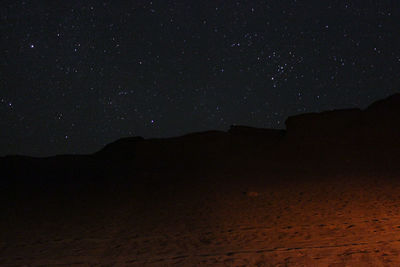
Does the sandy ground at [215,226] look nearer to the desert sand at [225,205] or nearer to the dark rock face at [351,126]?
the desert sand at [225,205]

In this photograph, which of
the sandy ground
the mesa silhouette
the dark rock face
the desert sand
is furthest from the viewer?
the dark rock face

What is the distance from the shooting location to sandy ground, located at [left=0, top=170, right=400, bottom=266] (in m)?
6.65

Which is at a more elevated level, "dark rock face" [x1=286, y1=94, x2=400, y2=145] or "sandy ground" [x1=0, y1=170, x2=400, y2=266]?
"dark rock face" [x1=286, y1=94, x2=400, y2=145]

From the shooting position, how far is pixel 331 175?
746 inches

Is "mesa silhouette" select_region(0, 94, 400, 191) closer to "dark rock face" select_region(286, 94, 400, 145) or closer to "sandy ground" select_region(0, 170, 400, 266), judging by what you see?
"dark rock face" select_region(286, 94, 400, 145)

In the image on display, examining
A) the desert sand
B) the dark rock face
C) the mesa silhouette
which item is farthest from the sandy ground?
the dark rock face

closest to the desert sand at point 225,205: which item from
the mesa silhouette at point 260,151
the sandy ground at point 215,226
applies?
the sandy ground at point 215,226

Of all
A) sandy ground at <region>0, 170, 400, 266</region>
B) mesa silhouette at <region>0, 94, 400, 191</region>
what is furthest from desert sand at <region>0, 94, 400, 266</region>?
mesa silhouette at <region>0, 94, 400, 191</region>

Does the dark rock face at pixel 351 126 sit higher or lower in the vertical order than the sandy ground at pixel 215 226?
higher

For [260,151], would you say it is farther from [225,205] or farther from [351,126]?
[225,205]

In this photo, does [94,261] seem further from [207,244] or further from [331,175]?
[331,175]

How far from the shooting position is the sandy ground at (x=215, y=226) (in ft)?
21.8

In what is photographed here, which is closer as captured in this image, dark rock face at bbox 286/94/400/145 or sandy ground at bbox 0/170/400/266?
sandy ground at bbox 0/170/400/266

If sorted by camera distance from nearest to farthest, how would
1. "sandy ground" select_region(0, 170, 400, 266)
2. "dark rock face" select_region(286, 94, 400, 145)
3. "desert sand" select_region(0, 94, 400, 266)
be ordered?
1. "sandy ground" select_region(0, 170, 400, 266)
2. "desert sand" select_region(0, 94, 400, 266)
3. "dark rock face" select_region(286, 94, 400, 145)
